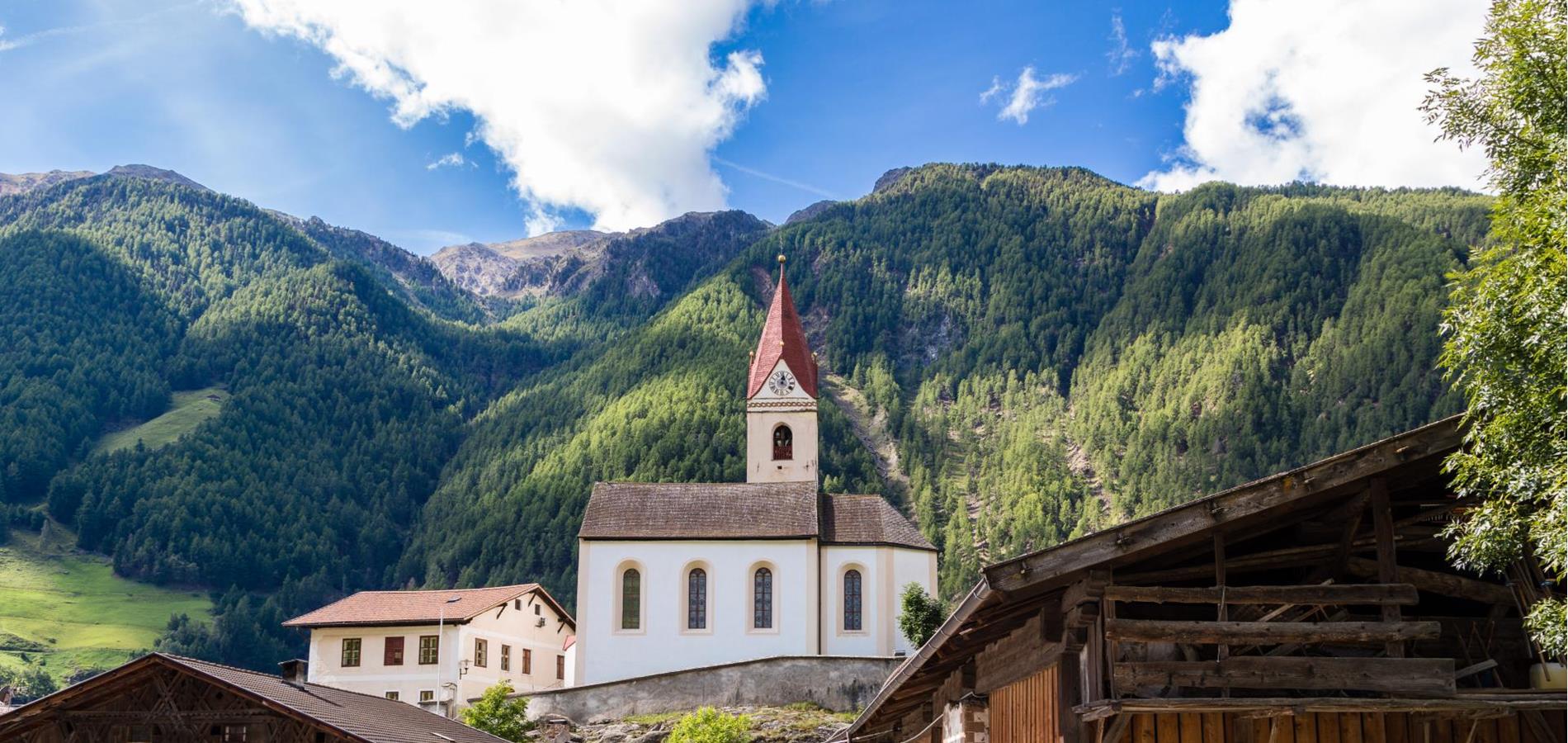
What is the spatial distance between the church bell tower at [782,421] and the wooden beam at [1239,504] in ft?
173

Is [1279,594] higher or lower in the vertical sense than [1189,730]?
higher

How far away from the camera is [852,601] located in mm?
54750

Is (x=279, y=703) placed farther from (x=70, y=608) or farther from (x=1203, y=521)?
(x=70, y=608)

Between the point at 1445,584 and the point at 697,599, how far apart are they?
43.4 metres

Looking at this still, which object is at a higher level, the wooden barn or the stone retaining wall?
the wooden barn

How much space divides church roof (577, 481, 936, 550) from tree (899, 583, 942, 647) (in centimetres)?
247

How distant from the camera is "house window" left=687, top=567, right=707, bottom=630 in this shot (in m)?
53.7

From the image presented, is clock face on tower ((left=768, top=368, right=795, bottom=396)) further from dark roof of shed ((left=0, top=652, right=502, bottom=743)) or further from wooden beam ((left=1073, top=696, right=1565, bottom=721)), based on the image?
wooden beam ((left=1073, top=696, right=1565, bottom=721))

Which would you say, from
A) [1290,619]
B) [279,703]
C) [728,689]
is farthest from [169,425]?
[1290,619]

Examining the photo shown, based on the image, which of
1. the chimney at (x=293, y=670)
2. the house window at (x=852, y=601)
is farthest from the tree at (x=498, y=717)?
the house window at (x=852, y=601)

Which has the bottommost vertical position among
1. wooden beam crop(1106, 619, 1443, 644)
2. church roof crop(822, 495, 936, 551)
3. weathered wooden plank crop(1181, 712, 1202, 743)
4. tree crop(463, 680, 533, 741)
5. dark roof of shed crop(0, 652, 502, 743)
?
tree crop(463, 680, 533, 741)

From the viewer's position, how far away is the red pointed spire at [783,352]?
2699 inches

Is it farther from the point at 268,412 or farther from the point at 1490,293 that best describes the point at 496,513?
the point at 1490,293

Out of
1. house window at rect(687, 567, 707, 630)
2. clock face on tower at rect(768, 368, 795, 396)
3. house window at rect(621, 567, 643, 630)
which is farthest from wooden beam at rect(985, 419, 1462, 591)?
clock face on tower at rect(768, 368, 795, 396)
